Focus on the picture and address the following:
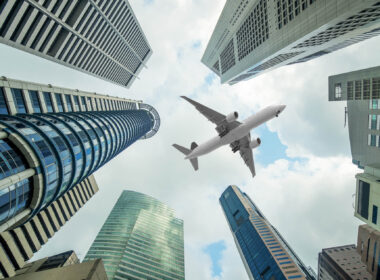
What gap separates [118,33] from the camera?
84.9 m

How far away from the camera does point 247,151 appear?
111 ft

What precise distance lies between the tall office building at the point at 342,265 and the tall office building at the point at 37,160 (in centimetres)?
9865

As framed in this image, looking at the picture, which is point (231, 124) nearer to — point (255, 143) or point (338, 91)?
point (255, 143)

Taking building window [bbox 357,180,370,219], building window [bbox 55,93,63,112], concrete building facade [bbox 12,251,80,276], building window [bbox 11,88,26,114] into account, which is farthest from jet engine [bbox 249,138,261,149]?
concrete building facade [bbox 12,251,80,276]

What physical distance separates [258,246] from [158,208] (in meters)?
58.8

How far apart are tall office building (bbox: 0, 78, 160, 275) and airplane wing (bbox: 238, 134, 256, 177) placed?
105ft

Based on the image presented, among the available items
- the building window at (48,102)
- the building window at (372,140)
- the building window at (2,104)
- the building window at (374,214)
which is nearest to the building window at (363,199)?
the building window at (374,214)

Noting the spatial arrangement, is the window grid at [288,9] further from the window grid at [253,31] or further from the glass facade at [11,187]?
the glass facade at [11,187]

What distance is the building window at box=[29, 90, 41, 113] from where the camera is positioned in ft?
128

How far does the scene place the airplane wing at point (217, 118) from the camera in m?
28.1

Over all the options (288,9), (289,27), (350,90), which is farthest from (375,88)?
(288,9)

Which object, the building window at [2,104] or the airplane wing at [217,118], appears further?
the building window at [2,104]

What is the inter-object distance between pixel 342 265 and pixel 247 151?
81.0m

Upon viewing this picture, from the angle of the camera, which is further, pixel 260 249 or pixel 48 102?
pixel 260 249
